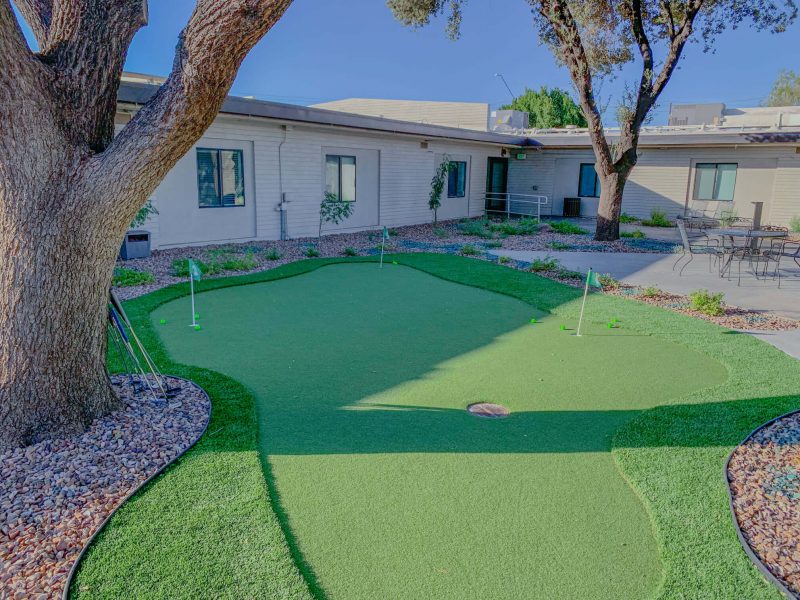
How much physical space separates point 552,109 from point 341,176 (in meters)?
23.4

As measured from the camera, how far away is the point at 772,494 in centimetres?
325

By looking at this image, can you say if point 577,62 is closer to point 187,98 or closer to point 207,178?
point 207,178

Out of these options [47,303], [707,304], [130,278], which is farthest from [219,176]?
[707,304]

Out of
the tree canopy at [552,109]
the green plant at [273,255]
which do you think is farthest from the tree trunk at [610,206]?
the tree canopy at [552,109]

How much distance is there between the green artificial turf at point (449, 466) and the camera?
2607 millimetres

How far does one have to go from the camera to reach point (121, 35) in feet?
12.3

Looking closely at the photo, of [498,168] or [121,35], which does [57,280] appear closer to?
[121,35]

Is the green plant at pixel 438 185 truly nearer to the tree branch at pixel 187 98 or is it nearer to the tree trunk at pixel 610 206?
the tree trunk at pixel 610 206

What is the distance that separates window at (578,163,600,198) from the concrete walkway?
903 centimetres

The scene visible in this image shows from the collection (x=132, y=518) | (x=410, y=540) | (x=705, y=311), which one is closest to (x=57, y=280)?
(x=132, y=518)

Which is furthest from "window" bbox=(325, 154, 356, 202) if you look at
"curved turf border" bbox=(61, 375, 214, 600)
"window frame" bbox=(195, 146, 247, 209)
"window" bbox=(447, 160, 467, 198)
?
"curved turf border" bbox=(61, 375, 214, 600)

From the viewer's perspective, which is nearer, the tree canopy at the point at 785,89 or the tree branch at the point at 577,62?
the tree branch at the point at 577,62

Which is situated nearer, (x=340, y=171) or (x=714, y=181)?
(x=340, y=171)

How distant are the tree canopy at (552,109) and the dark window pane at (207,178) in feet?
84.9
